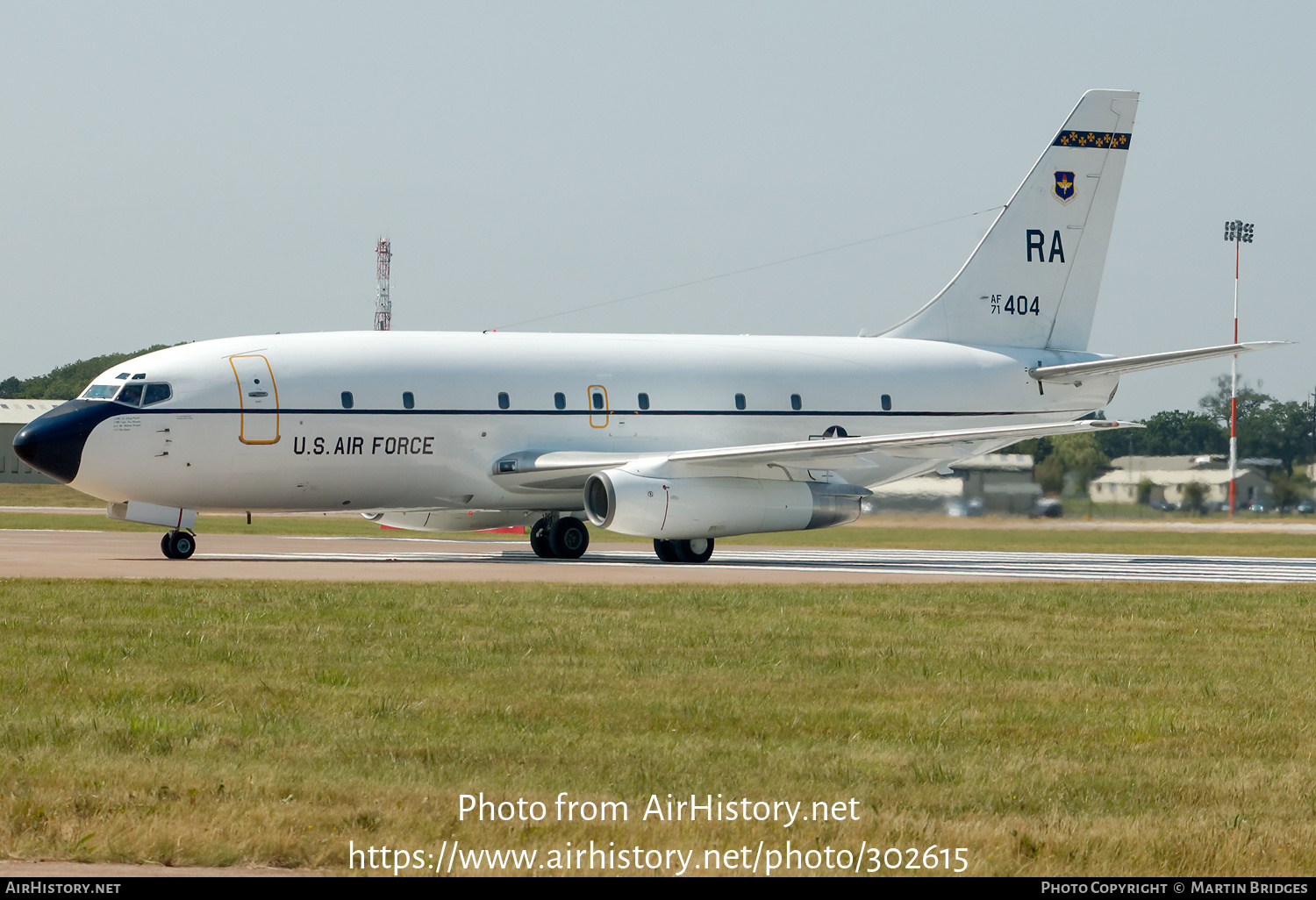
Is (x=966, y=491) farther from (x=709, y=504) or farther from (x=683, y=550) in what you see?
(x=709, y=504)

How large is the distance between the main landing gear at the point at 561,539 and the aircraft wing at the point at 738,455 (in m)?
1.22

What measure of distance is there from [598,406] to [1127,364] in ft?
36.4

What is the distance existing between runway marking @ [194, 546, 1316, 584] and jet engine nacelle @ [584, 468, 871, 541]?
72 cm

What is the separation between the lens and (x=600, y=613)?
1647 cm

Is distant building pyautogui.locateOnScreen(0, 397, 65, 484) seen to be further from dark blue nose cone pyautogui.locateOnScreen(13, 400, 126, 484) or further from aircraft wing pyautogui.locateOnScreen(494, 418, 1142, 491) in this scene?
aircraft wing pyautogui.locateOnScreen(494, 418, 1142, 491)

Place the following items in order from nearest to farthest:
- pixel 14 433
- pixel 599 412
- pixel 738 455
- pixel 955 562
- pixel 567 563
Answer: pixel 738 455, pixel 567 563, pixel 599 412, pixel 955 562, pixel 14 433

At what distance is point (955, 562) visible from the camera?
2948 centimetres

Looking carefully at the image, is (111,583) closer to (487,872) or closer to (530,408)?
(530,408)

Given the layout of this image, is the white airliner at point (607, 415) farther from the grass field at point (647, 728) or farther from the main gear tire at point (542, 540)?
the grass field at point (647, 728)

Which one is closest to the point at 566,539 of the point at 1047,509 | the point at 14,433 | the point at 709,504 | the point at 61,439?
the point at 709,504

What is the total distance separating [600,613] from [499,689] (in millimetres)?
5208

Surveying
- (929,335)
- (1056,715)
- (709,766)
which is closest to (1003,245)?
(929,335)

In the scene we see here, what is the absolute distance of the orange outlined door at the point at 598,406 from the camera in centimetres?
2884

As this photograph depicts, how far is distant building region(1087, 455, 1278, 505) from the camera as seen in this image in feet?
109
